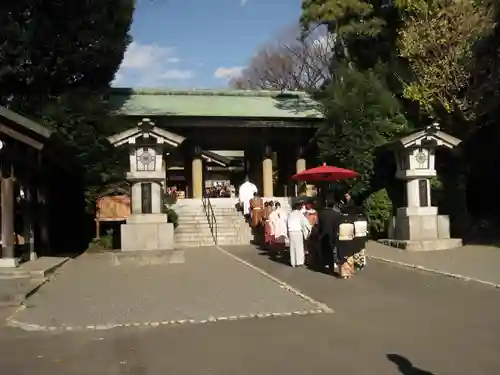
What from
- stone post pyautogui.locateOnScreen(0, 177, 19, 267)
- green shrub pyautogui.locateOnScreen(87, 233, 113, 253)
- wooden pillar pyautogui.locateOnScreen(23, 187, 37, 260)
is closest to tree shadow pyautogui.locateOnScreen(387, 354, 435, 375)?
stone post pyautogui.locateOnScreen(0, 177, 19, 267)

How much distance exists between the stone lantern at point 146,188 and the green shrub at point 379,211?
7172mm

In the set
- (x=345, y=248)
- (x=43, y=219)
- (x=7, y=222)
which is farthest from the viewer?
(x=43, y=219)

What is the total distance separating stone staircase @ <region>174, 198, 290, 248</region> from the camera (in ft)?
71.3

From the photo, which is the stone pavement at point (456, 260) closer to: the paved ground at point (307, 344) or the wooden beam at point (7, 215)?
the paved ground at point (307, 344)

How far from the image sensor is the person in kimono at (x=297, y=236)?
14.7 m

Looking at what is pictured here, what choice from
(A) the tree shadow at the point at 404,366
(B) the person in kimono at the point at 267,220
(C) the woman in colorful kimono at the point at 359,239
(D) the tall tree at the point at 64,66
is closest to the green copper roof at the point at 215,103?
(D) the tall tree at the point at 64,66

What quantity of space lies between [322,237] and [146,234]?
526 cm

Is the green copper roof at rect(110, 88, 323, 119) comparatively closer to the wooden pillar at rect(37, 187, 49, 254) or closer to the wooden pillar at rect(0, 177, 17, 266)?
the wooden pillar at rect(37, 187, 49, 254)

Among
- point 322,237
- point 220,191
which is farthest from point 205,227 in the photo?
point 220,191

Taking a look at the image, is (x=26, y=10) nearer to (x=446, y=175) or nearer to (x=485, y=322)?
(x=446, y=175)

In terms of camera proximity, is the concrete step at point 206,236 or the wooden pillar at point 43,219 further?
the concrete step at point 206,236

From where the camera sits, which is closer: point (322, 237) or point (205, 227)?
point (322, 237)

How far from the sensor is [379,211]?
2012 cm

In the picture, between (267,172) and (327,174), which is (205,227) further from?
(267,172)
